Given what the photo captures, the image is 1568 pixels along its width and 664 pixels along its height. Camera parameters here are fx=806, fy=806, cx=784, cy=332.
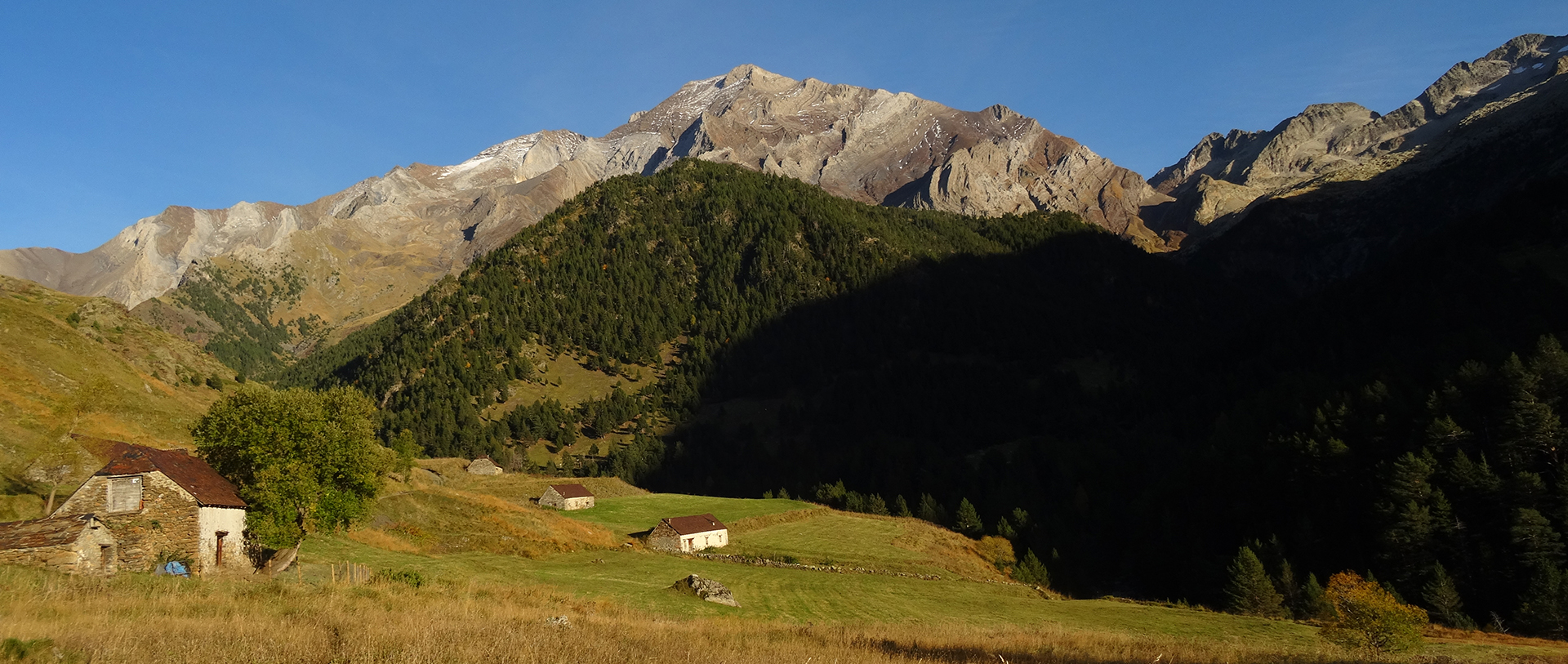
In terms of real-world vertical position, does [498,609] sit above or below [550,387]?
below

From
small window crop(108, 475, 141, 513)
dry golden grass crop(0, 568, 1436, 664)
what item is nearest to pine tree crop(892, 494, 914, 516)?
dry golden grass crop(0, 568, 1436, 664)

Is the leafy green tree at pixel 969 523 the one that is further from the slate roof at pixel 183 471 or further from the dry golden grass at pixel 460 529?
the slate roof at pixel 183 471

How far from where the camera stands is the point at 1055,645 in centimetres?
3216

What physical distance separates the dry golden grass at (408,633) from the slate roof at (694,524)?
163ft

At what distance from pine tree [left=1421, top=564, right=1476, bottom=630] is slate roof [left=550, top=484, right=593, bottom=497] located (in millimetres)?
89171

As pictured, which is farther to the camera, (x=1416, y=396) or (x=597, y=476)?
(x=597, y=476)

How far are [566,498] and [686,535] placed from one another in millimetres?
26173

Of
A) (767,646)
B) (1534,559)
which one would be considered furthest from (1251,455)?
(767,646)

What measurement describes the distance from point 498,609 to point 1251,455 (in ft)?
368

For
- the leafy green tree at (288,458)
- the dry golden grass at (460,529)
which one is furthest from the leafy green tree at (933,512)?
the leafy green tree at (288,458)

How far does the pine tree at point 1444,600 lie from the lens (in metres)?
69.8

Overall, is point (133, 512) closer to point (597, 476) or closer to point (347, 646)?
point (347, 646)

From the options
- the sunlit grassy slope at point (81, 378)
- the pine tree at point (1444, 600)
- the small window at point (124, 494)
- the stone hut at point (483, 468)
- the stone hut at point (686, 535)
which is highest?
the sunlit grassy slope at point (81, 378)

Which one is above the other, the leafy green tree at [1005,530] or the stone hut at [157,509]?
the stone hut at [157,509]
